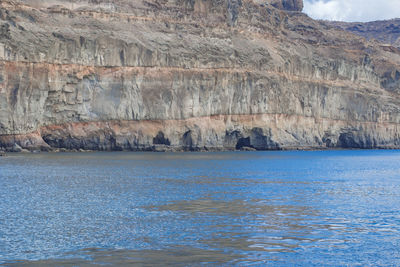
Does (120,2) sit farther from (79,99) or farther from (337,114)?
(337,114)

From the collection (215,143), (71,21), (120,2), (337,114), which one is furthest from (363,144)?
(71,21)

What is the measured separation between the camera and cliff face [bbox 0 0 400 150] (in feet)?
278

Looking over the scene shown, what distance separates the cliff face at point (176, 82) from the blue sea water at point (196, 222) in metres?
43.6

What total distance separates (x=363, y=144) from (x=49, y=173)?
84421 millimetres

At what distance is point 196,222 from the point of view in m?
24.5

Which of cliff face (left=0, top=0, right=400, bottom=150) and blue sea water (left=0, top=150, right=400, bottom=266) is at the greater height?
cliff face (left=0, top=0, right=400, bottom=150)

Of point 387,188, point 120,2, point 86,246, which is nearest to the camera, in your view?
point 86,246

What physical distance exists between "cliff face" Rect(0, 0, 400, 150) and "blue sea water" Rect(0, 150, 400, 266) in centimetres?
4363

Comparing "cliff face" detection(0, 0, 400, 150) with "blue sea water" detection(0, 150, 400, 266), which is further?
"cliff face" detection(0, 0, 400, 150)

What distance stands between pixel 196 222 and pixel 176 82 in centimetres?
7183

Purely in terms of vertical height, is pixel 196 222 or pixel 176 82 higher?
pixel 176 82

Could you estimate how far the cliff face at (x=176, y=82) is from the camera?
278ft

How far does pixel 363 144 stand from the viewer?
120 metres

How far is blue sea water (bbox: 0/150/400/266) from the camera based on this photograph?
61.3ft
